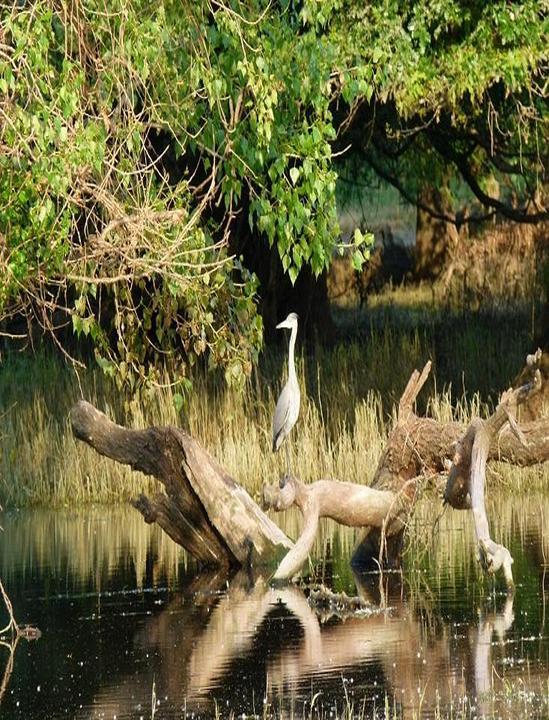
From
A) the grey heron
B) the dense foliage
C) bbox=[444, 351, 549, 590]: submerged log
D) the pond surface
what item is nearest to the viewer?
the pond surface

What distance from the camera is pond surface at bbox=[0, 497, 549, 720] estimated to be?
911 centimetres

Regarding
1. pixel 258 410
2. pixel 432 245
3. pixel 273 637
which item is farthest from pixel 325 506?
pixel 432 245

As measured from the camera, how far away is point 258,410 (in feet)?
62.8

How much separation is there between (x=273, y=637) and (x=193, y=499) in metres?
2.85

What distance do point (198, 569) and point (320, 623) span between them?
9.62 ft

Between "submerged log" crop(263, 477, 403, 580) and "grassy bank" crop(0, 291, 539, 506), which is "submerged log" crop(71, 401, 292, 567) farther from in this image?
"grassy bank" crop(0, 291, 539, 506)

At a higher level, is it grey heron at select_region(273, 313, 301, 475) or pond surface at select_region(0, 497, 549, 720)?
grey heron at select_region(273, 313, 301, 475)

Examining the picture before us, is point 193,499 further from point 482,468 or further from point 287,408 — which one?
point 482,468

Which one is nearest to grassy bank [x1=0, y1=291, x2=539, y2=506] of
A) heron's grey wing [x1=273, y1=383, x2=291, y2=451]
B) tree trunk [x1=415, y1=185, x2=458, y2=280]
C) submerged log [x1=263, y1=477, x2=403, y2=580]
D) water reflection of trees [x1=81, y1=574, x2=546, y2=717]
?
heron's grey wing [x1=273, y1=383, x2=291, y2=451]

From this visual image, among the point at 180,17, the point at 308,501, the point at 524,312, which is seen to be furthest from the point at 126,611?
the point at 524,312

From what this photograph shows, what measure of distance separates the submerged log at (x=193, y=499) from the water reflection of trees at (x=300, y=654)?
90 cm

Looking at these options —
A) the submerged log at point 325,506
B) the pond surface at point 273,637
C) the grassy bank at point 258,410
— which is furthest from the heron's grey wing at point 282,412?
the submerged log at point 325,506

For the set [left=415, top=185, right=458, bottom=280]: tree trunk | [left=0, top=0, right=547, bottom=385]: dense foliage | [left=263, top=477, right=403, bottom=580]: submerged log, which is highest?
[left=415, top=185, right=458, bottom=280]: tree trunk

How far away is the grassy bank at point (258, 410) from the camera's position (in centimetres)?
1802
